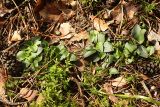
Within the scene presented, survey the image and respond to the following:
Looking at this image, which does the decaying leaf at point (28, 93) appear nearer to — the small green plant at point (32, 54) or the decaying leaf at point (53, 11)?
the small green plant at point (32, 54)

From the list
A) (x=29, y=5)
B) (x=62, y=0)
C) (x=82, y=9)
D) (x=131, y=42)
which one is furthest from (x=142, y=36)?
(x=29, y=5)

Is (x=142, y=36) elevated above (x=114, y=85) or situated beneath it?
elevated above

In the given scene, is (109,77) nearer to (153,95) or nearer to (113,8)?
(153,95)

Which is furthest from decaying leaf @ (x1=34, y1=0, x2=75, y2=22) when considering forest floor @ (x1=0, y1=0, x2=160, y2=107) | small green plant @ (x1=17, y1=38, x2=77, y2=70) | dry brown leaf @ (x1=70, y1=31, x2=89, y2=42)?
small green plant @ (x1=17, y1=38, x2=77, y2=70)

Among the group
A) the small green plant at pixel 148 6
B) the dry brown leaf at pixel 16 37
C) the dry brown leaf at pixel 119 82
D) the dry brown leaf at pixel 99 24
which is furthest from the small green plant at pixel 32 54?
the small green plant at pixel 148 6

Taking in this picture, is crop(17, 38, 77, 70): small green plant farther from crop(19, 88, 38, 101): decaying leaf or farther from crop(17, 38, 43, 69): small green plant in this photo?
crop(19, 88, 38, 101): decaying leaf

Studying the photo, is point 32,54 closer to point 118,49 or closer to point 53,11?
point 53,11
